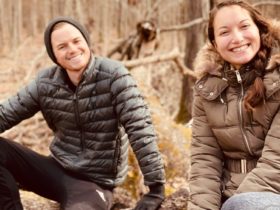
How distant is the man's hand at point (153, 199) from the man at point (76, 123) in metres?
0.22

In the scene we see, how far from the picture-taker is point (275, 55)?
2.37 metres

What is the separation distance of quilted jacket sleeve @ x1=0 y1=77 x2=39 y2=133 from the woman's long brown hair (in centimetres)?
124

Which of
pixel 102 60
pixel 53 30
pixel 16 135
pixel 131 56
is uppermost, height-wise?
pixel 53 30

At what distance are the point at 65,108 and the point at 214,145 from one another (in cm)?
99

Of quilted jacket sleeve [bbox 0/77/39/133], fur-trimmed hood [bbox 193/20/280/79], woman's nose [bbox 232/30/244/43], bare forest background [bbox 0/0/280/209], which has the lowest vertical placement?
bare forest background [bbox 0/0/280/209]

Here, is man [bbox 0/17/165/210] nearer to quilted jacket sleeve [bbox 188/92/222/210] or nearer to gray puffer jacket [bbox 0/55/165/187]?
gray puffer jacket [bbox 0/55/165/187]

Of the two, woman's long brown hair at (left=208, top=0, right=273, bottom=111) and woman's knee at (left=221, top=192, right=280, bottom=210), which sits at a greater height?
woman's long brown hair at (left=208, top=0, right=273, bottom=111)

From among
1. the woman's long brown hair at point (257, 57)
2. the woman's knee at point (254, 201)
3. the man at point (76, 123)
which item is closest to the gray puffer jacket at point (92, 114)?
the man at point (76, 123)

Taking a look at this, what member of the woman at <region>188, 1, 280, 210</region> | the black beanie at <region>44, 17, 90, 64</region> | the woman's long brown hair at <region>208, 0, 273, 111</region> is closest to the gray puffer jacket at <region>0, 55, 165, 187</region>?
the black beanie at <region>44, 17, 90, 64</region>

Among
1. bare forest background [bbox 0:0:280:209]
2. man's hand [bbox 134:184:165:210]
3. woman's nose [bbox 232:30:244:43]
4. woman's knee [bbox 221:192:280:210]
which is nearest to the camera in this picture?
woman's knee [bbox 221:192:280:210]

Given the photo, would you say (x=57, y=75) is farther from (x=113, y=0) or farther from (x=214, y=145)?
(x=113, y=0)

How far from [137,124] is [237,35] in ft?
2.64

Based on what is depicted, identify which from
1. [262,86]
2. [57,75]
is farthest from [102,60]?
[262,86]

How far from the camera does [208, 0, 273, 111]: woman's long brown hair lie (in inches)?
90.9
